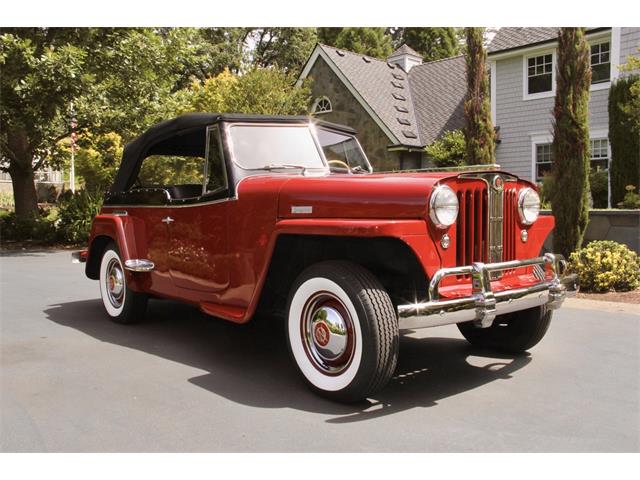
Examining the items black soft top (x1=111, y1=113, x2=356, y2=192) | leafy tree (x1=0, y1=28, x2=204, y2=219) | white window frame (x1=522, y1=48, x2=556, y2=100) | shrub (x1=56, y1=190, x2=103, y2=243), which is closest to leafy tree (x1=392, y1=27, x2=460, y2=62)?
white window frame (x1=522, y1=48, x2=556, y2=100)

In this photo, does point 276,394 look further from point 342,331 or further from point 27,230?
point 27,230

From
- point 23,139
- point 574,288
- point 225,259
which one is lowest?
point 574,288

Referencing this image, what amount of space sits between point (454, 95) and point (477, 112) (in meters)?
7.66

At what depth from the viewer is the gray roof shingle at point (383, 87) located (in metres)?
18.5

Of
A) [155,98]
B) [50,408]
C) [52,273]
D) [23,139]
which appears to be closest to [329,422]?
[50,408]

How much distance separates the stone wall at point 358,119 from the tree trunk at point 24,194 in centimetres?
903

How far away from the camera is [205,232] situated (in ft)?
14.9

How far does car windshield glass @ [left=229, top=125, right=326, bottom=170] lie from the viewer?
4516 mm

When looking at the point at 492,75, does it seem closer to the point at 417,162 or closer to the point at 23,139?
the point at 417,162

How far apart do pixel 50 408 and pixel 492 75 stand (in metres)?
16.5

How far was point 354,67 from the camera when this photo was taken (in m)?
20.2

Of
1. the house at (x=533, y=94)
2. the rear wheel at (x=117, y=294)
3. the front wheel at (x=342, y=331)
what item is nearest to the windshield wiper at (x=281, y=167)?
the front wheel at (x=342, y=331)

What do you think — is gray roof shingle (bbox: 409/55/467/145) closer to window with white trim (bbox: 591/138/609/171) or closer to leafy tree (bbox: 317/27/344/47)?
window with white trim (bbox: 591/138/609/171)

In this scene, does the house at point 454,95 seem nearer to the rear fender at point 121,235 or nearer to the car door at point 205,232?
the rear fender at point 121,235
